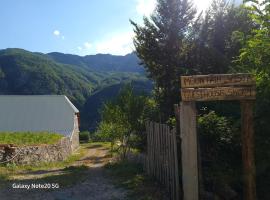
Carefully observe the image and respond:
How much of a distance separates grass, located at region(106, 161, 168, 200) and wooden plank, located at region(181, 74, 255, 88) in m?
3.10

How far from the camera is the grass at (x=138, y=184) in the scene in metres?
10.4

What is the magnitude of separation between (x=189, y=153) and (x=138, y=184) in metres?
3.15

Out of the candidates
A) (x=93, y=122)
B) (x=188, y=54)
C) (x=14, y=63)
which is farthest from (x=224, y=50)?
(x=14, y=63)

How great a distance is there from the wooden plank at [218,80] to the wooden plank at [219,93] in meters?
0.09

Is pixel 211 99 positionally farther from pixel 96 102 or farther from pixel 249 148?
pixel 96 102

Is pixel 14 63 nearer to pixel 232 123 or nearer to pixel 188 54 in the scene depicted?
pixel 188 54

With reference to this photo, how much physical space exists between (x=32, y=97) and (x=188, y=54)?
3027 centimetres

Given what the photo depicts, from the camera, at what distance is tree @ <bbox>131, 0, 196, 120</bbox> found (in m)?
20.5

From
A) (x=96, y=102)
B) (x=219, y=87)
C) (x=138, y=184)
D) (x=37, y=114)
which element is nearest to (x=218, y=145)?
(x=138, y=184)

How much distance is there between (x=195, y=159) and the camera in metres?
8.99

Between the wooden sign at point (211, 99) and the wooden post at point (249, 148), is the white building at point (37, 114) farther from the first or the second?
the wooden post at point (249, 148)

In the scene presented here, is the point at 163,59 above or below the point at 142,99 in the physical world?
above

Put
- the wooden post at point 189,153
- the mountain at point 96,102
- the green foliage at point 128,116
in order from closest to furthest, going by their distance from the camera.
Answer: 1. the wooden post at point 189,153
2. the green foliage at point 128,116
3. the mountain at point 96,102

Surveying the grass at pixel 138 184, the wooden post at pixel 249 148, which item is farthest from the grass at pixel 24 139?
the wooden post at pixel 249 148
